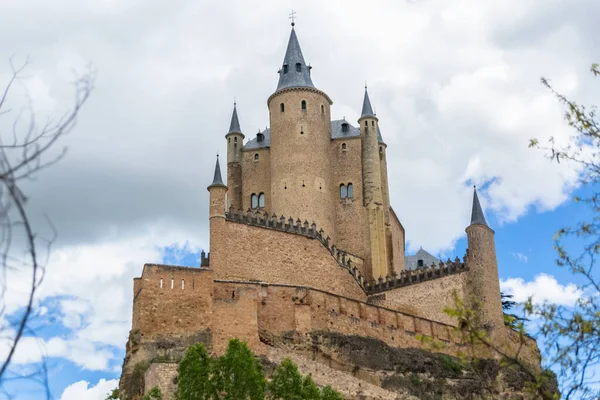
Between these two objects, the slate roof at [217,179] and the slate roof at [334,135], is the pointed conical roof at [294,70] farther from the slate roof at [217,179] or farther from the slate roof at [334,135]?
the slate roof at [217,179]

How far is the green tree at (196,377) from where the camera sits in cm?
3247

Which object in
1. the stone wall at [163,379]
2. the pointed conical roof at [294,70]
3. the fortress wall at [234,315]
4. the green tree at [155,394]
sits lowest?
the green tree at [155,394]

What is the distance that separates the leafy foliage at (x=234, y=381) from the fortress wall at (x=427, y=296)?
18061 mm

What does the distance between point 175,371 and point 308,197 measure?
66.3 ft

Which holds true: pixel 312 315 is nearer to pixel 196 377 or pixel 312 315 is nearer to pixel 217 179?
pixel 217 179

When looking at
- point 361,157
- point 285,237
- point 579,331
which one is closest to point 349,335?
point 285,237

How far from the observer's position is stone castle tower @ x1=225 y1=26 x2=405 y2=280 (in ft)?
186

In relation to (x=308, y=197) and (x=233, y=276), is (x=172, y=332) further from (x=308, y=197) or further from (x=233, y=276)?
(x=308, y=197)

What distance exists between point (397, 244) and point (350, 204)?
190 inches

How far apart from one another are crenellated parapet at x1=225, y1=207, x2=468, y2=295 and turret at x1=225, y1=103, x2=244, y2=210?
16.2 ft

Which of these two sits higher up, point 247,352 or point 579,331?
point 247,352

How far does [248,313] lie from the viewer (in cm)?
4178

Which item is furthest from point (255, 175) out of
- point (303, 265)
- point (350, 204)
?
point (303, 265)

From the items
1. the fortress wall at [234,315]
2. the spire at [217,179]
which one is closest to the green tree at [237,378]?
the fortress wall at [234,315]
